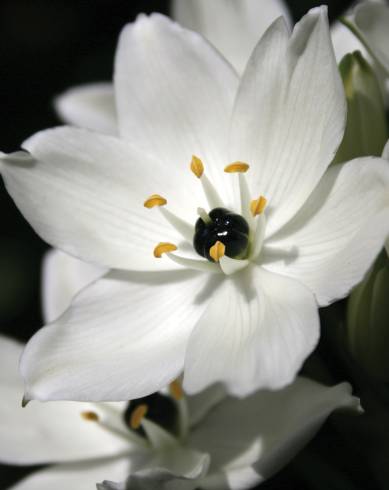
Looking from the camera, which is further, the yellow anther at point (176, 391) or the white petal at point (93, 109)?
the white petal at point (93, 109)

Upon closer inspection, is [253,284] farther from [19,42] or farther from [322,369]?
[19,42]

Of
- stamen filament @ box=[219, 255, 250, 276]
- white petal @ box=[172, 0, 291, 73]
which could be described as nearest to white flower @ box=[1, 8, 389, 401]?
stamen filament @ box=[219, 255, 250, 276]

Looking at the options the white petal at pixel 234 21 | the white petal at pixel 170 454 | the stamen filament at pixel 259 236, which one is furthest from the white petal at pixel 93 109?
the white petal at pixel 170 454

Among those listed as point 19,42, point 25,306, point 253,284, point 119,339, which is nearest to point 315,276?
point 253,284

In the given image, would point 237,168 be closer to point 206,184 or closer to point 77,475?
point 206,184

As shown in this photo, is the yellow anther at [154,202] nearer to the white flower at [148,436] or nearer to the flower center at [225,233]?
the flower center at [225,233]

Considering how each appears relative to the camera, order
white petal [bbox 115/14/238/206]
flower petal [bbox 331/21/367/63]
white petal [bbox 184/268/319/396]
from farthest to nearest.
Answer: flower petal [bbox 331/21/367/63], white petal [bbox 115/14/238/206], white petal [bbox 184/268/319/396]

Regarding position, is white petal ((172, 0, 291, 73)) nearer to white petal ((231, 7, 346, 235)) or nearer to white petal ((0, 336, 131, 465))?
white petal ((231, 7, 346, 235))
